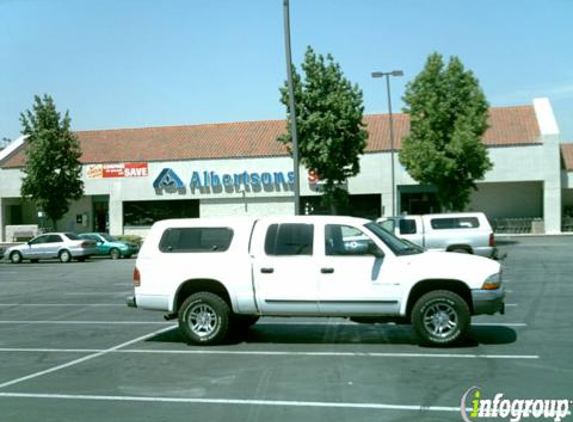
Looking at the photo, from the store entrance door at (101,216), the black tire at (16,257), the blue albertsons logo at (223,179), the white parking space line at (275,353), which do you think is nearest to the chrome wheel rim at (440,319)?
the white parking space line at (275,353)

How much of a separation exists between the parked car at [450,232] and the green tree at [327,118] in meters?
6.44

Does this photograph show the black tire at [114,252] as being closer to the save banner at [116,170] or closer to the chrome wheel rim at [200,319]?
the save banner at [116,170]

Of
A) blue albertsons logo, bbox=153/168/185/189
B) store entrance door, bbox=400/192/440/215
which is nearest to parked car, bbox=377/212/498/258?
store entrance door, bbox=400/192/440/215

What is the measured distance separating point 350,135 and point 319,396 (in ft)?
77.6

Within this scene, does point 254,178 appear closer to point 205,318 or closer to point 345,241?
point 205,318

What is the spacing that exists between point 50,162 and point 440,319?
36.2 m

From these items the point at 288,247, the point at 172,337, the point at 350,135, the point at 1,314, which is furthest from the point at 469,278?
the point at 350,135

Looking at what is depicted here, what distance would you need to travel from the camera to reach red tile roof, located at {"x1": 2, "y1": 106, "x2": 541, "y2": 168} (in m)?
47.1

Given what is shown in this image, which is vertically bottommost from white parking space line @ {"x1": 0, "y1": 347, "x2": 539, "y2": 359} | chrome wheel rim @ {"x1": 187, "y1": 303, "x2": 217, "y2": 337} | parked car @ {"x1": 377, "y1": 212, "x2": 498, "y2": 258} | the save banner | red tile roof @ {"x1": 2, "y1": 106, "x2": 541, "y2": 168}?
white parking space line @ {"x1": 0, "y1": 347, "x2": 539, "y2": 359}

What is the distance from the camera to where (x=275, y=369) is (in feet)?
28.1

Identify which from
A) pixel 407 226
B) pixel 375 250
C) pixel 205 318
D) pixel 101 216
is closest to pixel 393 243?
pixel 375 250

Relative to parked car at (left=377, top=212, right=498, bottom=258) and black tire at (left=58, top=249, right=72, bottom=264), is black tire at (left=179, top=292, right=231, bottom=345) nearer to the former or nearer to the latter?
parked car at (left=377, top=212, right=498, bottom=258)

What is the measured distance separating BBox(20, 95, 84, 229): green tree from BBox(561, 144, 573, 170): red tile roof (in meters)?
32.3

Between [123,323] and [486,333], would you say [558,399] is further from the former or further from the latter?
[123,323]
